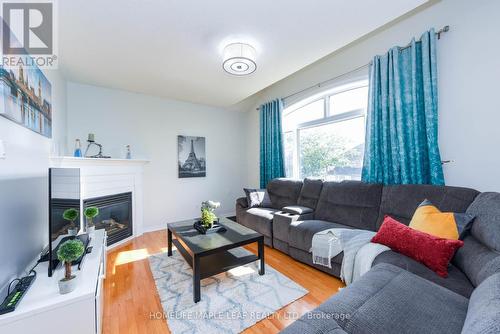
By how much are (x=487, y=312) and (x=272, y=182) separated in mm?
3194

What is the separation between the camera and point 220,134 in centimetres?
479

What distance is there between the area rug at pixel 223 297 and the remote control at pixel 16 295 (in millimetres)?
906

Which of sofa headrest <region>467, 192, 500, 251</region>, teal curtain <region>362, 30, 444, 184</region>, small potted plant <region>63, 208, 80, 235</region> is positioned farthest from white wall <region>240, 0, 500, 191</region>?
small potted plant <region>63, 208, 80, 235</region>

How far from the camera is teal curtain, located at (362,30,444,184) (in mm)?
2152

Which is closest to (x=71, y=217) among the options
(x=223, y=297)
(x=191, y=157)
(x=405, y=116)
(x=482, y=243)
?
(x=223, y=297)

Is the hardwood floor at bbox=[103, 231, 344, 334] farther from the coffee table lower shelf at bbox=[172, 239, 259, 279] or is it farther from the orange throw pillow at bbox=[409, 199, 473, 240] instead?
the orange throw pillow at bbox=[409, 199, 473, 240]

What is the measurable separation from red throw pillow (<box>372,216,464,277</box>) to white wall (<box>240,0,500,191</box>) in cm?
104

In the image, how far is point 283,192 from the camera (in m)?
3.57

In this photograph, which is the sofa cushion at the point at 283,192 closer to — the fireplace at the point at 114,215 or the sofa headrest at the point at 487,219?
the sofa headrest at the point at 487,219

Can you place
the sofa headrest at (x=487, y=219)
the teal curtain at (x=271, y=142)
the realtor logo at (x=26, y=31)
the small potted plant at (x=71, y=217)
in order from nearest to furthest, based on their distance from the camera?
the sofa headrest at (x=487, y=219) < the realtor logo at (x=26, y=31) < the small potted plant at (x=71, y=217) < the teal curtain at (x=271, y=142)

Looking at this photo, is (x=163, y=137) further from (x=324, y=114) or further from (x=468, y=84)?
(x=468, y=84)

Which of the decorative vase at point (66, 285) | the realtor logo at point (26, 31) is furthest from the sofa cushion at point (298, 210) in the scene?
the realtor logo at point (26, 31)

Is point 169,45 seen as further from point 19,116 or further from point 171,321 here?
point 171,321

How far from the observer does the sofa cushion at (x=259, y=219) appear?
2.95 m
